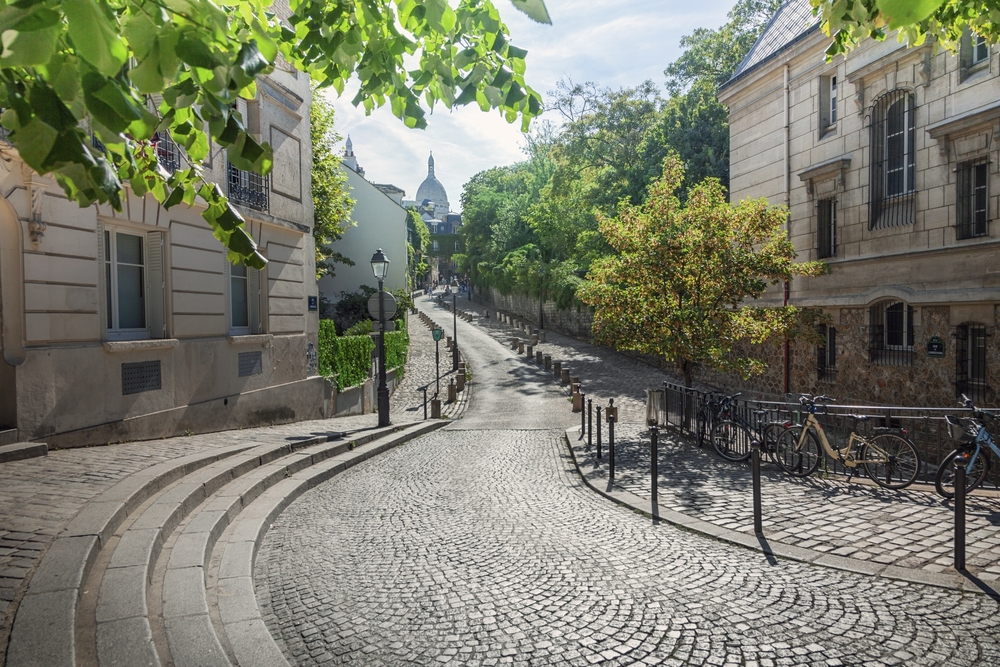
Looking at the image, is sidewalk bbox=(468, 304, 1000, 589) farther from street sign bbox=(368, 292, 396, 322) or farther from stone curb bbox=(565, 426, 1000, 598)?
street sign bbox=(368, 292, 396, 322)

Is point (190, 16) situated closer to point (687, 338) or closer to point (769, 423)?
point (769, 423)

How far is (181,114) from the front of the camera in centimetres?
325

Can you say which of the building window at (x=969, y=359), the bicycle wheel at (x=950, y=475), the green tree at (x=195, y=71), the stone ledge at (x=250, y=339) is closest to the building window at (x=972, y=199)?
the building window at (x=969, y=359)

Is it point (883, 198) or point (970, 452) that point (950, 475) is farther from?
point (883, 198)

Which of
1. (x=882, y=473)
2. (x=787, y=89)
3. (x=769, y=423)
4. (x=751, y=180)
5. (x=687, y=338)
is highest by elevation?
(x=787, y=89)

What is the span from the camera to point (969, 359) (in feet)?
43.1

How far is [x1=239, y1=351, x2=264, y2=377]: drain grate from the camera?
509 inches

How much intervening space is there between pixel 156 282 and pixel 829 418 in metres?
11.5

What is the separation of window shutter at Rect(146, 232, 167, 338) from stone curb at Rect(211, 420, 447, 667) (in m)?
3.96

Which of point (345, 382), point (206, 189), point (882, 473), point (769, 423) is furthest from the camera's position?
point (345, 382)

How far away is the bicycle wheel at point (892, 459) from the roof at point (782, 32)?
13.4 meters

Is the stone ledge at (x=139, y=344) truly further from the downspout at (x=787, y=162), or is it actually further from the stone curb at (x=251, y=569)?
the downspout at (x=787, y=162)

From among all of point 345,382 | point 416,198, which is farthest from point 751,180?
point 416,198

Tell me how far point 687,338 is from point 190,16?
1102cm
